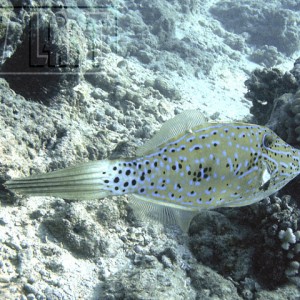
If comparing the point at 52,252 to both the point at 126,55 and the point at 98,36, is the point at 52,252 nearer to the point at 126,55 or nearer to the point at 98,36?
the point at 126,55

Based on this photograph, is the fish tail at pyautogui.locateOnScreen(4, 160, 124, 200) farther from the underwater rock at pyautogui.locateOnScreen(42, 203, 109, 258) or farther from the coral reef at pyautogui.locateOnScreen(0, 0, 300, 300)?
the underwater rock at pyautogui.locateOnScreen(42, 203, 109, 258)

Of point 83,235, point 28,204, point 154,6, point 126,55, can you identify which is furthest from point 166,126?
point 154,6

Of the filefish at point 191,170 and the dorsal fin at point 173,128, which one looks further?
the dorsal fin at point 173,128

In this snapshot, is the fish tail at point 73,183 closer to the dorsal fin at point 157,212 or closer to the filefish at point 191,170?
the filefish at point 191,170

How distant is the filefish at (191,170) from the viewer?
2141 millimetres

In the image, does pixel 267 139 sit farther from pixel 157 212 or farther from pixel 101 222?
pixel 101 222

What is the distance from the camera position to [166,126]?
2.45 metres

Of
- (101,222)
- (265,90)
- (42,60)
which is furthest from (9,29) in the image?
(265,90)

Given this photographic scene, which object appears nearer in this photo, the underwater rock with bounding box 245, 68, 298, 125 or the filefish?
the filefish

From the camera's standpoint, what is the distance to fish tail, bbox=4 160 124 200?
1.80 meters

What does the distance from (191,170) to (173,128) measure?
35 centimetres

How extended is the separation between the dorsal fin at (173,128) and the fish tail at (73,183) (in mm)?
336

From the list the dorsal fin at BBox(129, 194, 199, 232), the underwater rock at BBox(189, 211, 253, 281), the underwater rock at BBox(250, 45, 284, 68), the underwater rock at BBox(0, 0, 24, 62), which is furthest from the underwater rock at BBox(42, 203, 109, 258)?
the underwater rock at BBox(250, 45, 284, 68)

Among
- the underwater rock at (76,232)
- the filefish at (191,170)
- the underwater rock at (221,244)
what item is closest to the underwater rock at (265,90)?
the underwater rock at (221,244)
